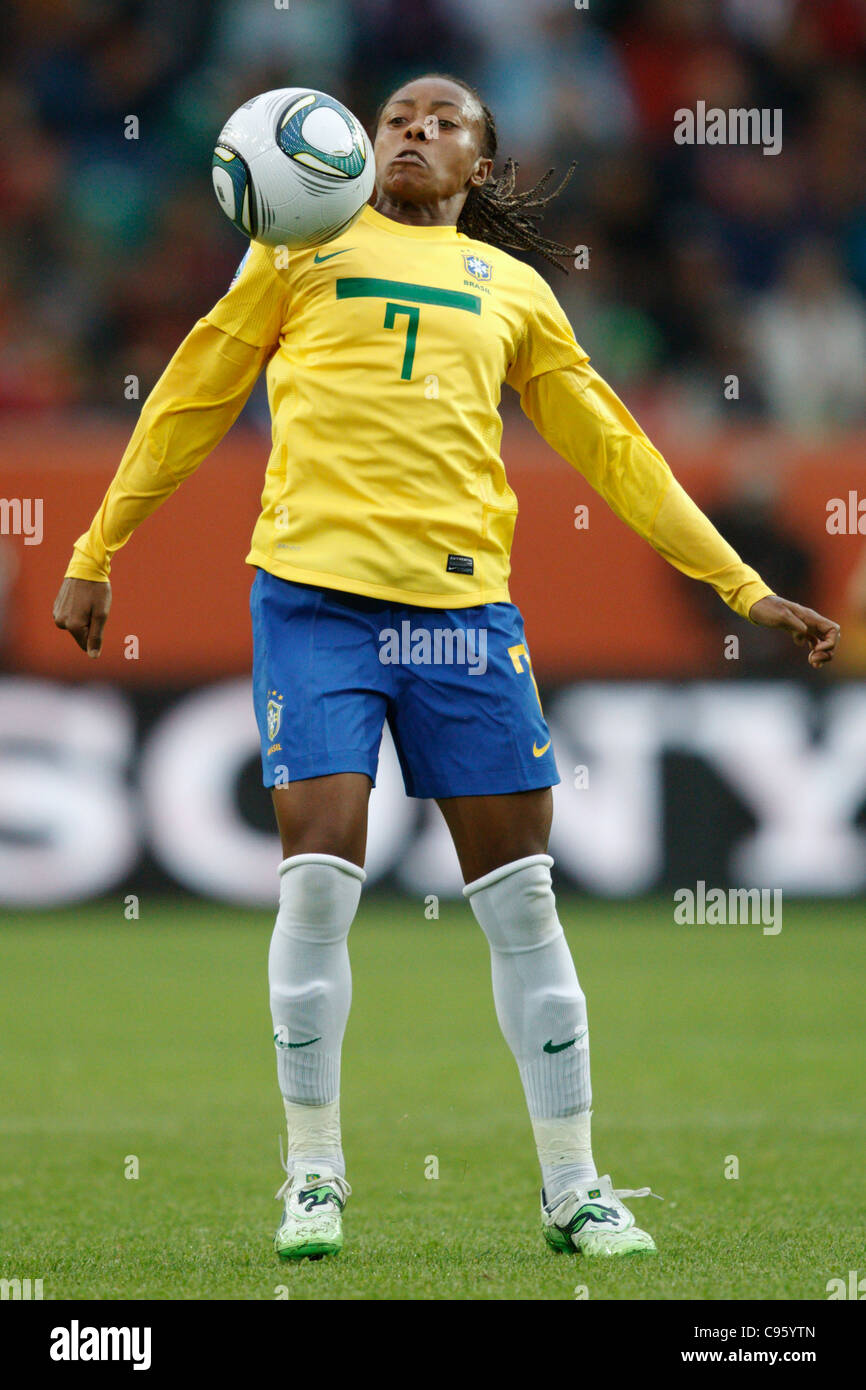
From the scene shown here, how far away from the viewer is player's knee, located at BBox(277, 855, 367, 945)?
3674 millimetres

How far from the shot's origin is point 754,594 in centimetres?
404

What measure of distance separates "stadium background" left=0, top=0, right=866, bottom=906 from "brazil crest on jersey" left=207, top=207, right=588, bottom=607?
16.8ft

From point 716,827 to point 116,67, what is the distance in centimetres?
672

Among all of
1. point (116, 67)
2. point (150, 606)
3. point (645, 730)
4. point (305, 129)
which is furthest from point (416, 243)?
point (116, 67)

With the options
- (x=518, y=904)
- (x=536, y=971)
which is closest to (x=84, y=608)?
(x=518, y=904)

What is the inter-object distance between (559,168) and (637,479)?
8353 millimetres

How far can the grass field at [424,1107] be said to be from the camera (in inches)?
141

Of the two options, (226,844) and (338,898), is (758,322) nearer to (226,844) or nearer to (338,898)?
(226,844)

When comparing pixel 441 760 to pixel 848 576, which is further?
pixel 848 576

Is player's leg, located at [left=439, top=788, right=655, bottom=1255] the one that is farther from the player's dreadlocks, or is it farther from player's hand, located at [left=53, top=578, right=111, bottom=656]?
the player's dreadlocks

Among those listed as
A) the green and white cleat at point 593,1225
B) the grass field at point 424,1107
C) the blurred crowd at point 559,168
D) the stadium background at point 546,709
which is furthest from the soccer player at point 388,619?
the blurred crowd at point 559,168

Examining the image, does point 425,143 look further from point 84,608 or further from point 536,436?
point 536,436

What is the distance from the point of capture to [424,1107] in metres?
5.48

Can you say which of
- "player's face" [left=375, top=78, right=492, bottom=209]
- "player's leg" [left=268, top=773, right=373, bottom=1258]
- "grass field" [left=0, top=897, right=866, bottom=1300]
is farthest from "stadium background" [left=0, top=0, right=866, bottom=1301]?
"player's face" [left=375, top=78, right=492, bottom=209]
